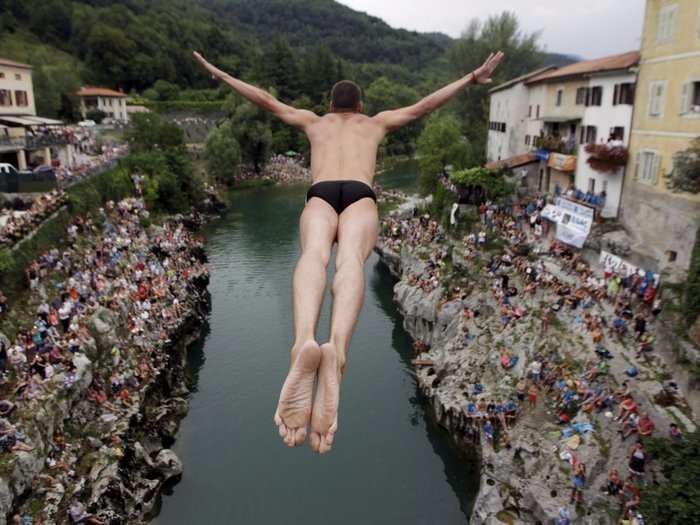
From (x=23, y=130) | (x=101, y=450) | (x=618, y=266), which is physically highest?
(x=23, y=130)

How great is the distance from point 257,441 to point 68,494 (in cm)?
616

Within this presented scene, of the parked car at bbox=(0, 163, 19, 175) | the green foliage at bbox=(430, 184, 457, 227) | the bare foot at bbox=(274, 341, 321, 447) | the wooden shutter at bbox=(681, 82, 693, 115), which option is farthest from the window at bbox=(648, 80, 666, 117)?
the parked car at bbox=(0, 163, 19, 175)

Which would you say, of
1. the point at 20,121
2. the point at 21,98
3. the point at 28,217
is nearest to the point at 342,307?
the point at 28,217

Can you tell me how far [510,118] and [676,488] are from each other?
93.5 ft

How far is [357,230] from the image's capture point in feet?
14.5

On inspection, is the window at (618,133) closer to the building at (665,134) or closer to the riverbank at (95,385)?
the building at (665,134)

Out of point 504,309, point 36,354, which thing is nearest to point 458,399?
point 504,309

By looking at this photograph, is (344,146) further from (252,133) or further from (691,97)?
(252,133)

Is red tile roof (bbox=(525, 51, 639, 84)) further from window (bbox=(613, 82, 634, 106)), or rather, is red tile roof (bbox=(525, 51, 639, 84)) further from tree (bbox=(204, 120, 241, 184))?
tree (bbox=(204, 120, 241, 184))

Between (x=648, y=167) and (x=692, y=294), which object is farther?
(x=648, y=167)

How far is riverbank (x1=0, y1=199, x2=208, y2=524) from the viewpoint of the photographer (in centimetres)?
1305

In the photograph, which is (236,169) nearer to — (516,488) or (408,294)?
(408,294)

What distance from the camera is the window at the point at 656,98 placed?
1909cm

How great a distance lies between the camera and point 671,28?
18453mm
